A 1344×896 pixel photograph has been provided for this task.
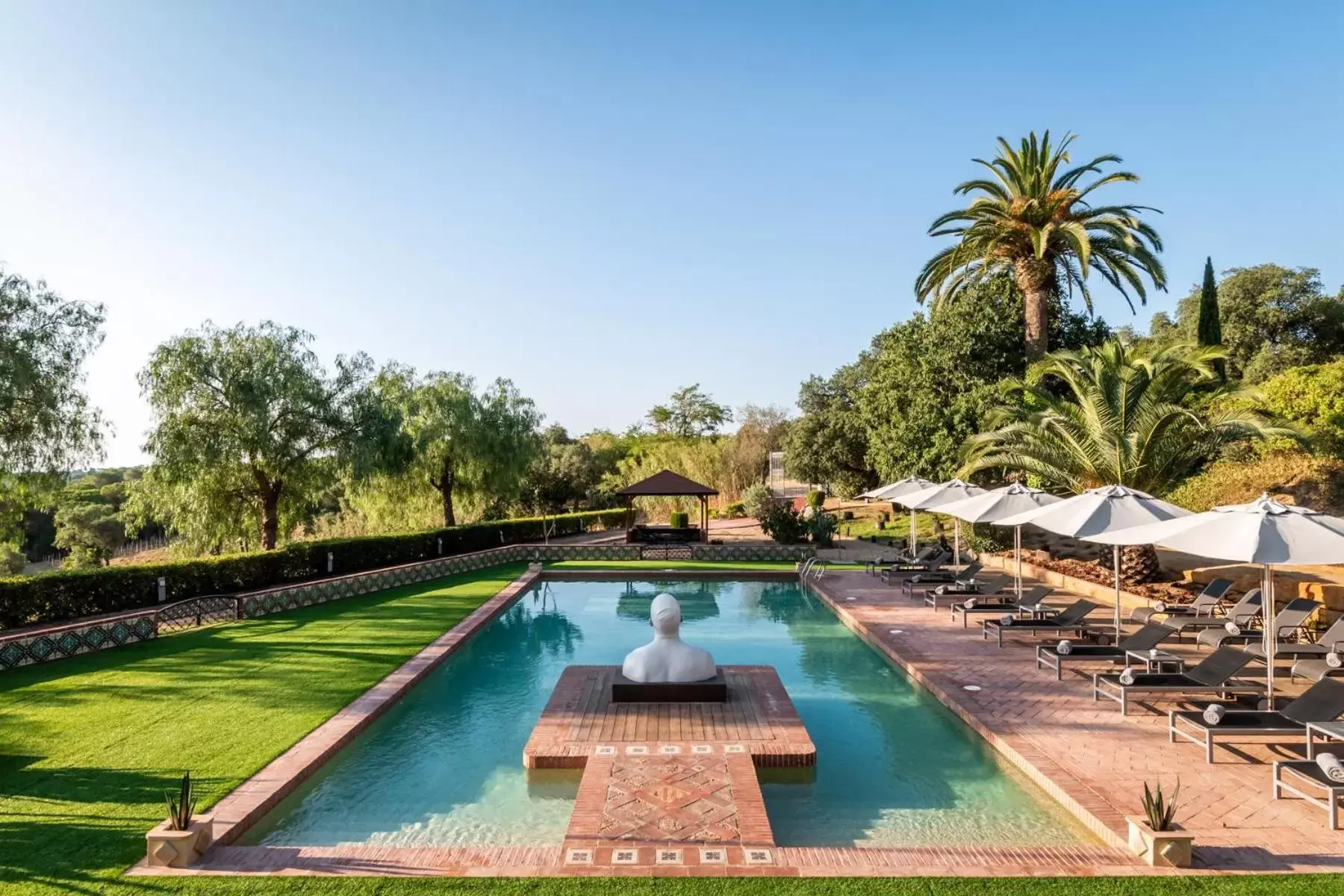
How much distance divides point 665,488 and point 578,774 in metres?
19.8

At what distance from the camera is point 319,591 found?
16922mm

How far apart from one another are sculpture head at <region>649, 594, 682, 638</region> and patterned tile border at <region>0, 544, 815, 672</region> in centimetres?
1011

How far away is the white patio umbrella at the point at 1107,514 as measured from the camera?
9.65 metres

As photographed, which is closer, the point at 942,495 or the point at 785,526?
the point at 942,495

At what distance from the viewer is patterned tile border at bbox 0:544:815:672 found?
11.7 metres

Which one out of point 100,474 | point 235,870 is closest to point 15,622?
point 235,870

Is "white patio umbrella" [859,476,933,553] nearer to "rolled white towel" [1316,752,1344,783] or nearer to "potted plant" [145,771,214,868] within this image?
"rolled white towel" [1316,752,1344,783]

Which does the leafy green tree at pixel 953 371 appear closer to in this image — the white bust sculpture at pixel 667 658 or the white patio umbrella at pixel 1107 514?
the white patio umbrella at pixel 1107 514

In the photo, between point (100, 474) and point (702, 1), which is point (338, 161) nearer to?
point (702, 1)

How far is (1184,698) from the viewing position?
349 inches

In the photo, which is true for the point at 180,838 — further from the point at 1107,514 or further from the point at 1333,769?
the point at 1107,514

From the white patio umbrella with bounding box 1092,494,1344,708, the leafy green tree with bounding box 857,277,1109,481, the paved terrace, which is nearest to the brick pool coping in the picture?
the paved terrace

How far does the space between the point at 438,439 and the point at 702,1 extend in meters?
17.9

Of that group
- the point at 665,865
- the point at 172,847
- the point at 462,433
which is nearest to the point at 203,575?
the point at 462,433
